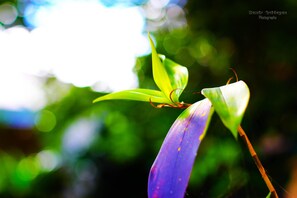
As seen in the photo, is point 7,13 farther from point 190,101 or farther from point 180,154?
point 180,154

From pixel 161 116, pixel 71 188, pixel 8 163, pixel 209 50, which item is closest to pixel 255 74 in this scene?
pixel 209 50

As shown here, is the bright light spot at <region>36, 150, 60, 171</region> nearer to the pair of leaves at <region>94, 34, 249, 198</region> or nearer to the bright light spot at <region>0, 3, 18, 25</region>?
the bright light spot at <region>0, 3, 18, 25</region>

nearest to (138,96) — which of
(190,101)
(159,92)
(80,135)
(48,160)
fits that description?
(159,92)

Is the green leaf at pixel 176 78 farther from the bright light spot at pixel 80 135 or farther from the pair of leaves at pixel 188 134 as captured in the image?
the bright light spot at pixel 80 135

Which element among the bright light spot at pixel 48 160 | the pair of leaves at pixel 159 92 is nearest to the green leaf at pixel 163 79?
the pair of leaves at pixel 159 92

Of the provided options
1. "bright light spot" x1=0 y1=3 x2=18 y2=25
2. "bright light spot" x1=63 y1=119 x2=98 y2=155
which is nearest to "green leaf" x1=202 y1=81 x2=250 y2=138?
"bright light spot" x1=63 y1=119 x2=98 y2=155

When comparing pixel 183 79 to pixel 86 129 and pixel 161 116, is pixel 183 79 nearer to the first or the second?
pixel 161 116
